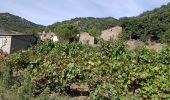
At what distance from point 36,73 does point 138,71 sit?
288 centimetres

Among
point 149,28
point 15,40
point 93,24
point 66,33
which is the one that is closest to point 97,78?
point 15,40

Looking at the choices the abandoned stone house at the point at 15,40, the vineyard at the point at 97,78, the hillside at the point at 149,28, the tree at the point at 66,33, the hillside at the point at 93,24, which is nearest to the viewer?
the vineyard at the point at 97,78

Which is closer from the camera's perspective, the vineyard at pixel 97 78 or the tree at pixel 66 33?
the vineyard at pixel 97 78

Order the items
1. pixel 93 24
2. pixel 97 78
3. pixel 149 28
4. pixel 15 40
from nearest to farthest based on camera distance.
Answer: pixel 97 78 < pixel 15 40 < pixel 149 28 < pixel 93 24

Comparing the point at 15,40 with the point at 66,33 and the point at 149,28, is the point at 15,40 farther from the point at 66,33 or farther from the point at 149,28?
the point at 149,28

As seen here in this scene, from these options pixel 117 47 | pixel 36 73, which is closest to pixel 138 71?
pixel 36 73

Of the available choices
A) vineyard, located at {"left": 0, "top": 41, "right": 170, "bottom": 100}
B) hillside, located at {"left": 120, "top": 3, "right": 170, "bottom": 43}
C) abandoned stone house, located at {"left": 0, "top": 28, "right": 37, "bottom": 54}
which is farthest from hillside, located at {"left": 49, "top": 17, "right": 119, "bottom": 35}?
vineyard, located at {"left": 0, "top": 41, "right": 170, "bottom": 100}

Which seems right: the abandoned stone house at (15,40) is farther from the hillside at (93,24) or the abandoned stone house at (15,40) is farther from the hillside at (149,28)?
the hillside at (93,24)

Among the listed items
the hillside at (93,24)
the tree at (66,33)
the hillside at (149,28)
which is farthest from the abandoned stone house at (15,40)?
the hillside at (93,24)

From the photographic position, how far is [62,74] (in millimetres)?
11258

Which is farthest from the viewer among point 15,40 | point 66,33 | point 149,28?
point 66,33

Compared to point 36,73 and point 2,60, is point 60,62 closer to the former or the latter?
point 36,73

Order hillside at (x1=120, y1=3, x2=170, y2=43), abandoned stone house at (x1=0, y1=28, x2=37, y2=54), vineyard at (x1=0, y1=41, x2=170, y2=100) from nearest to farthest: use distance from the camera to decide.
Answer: vineyard at (x1=0, y1=41, x2=170, y2=100)
abandoned stone house at (x1=0, y1=28, x2=37, y2=54)
hillside at (x1=120, y1=3, x2=170, y2=43)

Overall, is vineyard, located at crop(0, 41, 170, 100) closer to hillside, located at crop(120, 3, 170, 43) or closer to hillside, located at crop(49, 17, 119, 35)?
hillside, located at crop(120, 3, 170, 43)
